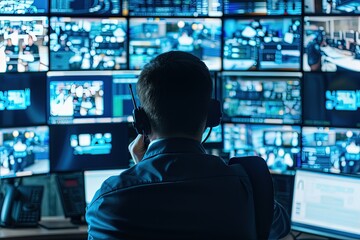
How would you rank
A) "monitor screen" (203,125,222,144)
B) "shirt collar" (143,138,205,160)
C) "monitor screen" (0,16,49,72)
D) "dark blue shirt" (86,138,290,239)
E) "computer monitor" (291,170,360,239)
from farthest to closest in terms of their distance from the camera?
"monitor screen" (203,125,222,144) < "monitor screen" (0,16,49,72) < "computer monitor" (291,170,360,239) < "shirt collar" (143,138,205,160) < "dark blue shirt" (86,138,290,239)

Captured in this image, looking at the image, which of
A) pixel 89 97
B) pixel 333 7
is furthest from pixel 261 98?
pixel 89 97

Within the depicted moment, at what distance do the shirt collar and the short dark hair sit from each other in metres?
0.02

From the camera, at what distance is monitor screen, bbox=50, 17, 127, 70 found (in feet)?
12.1

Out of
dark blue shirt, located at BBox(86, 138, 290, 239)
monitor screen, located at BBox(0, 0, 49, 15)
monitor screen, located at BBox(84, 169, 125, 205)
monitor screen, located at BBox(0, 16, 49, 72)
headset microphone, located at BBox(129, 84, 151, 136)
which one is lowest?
monitor screen, located at BBox(84, 169, 125, 205)

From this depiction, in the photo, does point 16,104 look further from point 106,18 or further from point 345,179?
point 345,179

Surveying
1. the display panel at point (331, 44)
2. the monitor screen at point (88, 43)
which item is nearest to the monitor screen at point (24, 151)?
the monitor screen at point (88, 43)

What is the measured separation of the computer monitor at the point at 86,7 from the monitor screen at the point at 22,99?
0.35 meters

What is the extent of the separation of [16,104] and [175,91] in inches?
83.7

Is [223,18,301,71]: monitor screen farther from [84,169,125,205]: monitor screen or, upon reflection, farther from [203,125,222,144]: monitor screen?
[84,169,125,205]: monitor screen

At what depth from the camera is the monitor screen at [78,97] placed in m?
3.71

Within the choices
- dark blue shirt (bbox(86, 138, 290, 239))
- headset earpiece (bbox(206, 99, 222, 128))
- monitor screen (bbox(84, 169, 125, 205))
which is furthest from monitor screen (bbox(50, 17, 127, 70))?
dark blue shirt (bbox(86, 138, 290, 239))

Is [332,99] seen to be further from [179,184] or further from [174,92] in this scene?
[179,184]

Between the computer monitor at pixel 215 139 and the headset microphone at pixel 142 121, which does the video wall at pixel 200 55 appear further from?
the headset microphone at pixel 142 121

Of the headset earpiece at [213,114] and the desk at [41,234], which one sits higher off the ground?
the headset earpiece at [213,114]
